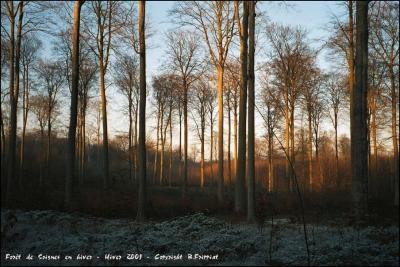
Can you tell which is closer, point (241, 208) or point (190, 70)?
point (241, 208)

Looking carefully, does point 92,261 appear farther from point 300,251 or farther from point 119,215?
point 119,215

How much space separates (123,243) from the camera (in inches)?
256

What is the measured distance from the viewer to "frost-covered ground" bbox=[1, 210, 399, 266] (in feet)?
17.6

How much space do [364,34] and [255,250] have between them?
6.25m

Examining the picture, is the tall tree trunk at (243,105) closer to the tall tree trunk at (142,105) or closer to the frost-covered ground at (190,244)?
the tall tree trunk at (142,105)

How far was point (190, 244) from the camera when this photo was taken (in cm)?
661

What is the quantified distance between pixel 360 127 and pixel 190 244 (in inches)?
199

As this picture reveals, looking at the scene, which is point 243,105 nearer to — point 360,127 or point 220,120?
point 360,127

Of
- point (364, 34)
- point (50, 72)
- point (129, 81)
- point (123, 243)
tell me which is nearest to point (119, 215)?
point (123, 243)

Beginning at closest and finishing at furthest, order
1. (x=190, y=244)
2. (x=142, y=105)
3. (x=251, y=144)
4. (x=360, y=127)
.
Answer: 1. (x=190, y=244)
2. (x=360, y=127)
3. (x=251, y=144)
4. (x=142, y=105)

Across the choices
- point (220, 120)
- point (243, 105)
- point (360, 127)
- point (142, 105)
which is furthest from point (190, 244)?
point (220, 120)

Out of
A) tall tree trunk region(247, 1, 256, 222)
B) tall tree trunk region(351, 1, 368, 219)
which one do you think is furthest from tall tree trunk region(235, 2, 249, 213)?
tall tree trunk region(351, 1, 368, 219)

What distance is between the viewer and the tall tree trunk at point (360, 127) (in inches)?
310

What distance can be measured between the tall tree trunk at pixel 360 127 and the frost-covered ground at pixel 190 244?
92cm
